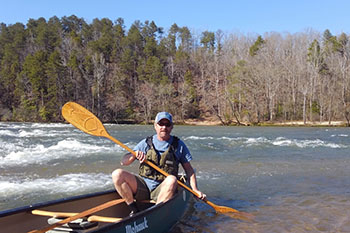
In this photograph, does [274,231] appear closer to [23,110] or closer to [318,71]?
[318,71]

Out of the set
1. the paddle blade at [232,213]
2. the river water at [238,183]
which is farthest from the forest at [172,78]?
the paddle blade at [232,213]

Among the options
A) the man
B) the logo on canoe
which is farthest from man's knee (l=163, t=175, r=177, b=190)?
the logo on canoe

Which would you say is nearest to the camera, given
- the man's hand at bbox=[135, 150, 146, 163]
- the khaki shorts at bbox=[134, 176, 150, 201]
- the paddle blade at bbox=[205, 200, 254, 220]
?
the man's hand at bbox=[135, 150, 146, 163]

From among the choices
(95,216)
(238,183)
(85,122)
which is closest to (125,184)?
(95,216)

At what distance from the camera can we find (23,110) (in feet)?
134

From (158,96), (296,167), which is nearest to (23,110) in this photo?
(158,96)

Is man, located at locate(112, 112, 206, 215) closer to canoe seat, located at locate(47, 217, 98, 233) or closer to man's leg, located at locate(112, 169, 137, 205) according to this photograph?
man's leg, located at locate(112, 169, 137, 205)

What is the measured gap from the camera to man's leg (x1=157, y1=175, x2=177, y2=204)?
3.86 metres

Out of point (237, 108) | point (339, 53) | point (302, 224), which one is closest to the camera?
point (302, 224)

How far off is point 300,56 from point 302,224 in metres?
46.1

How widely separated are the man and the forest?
33.8 metres

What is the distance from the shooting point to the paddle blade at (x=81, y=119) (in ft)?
15.1

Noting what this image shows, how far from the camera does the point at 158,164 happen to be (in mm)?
4066

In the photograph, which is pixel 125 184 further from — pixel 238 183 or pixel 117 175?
pixel 238 183
